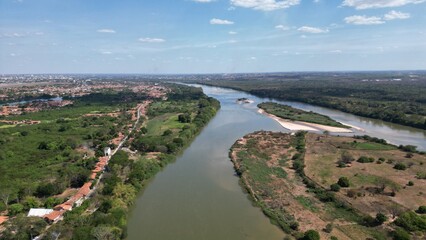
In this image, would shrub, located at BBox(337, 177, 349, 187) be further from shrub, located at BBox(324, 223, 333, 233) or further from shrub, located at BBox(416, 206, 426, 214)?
shrub, located at BBox(324, 223, 333, 233)

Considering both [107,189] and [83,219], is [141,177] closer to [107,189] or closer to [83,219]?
[107,189]

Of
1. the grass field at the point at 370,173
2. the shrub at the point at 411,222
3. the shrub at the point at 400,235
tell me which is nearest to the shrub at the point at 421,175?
the grass field at the point at 370,173

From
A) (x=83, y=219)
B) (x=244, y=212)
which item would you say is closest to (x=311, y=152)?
(x=244, y=212)

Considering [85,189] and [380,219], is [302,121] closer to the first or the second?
[380,219]

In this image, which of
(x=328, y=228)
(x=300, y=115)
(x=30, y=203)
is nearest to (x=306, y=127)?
(x=300, y=115)

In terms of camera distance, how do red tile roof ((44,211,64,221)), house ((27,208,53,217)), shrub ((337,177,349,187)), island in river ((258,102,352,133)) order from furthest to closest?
1. island in river ((258,102,352,133))
2. shrub ((337,177,349,187))
3. house ((27,208,53,217))
4. red tile roof ((44,211,64,221))

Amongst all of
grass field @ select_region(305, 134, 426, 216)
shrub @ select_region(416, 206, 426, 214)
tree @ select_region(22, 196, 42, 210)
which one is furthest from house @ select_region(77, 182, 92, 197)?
shrub @ select_region(416, 206, 426, 214)
